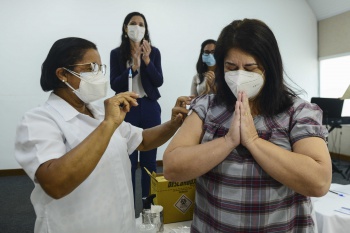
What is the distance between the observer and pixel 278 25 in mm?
5840

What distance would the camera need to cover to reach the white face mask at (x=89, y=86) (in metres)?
1.23

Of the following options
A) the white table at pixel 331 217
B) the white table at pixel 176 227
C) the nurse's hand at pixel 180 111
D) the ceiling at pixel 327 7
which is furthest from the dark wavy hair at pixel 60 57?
the ceiling at pixel 327 7

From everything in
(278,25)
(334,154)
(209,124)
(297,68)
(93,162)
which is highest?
(278,25)

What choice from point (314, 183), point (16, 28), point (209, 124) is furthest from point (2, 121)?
point (314, 183)

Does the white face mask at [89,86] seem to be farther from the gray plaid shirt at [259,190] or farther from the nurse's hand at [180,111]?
the gray plaid shirt at [259,190]

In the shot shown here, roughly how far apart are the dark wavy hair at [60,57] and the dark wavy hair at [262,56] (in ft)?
1.84

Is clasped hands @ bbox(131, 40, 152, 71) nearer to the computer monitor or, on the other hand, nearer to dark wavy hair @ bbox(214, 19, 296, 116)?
dark wavy hair @ bbox(214, 19, 296, 116)

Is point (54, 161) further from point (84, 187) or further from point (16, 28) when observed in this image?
point (16, 28)

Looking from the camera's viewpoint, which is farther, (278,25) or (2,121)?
(278,25)

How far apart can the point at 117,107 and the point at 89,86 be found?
201 mm

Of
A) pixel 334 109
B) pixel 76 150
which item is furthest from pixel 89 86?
pixel 334 109

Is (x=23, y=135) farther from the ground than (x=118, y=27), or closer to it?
closer to it

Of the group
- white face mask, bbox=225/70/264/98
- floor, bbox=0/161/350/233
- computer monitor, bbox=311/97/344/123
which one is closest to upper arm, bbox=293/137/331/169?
white face mask, bbox=225/70/264/98

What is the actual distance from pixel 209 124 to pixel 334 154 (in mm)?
5587
